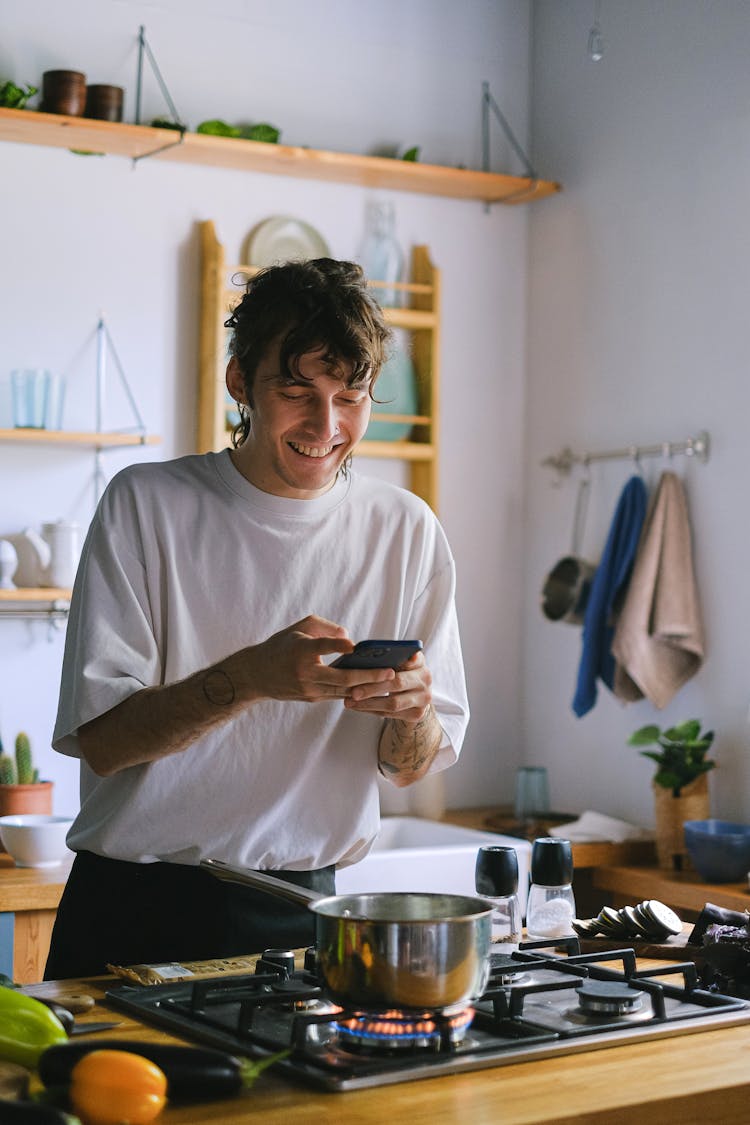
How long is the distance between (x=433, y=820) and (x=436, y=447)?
1008 millimetres

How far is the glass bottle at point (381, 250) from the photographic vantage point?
389 cm

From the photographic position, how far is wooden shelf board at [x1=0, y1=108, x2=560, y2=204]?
3361mm

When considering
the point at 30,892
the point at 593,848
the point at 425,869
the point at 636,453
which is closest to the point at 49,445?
the point at 30,892

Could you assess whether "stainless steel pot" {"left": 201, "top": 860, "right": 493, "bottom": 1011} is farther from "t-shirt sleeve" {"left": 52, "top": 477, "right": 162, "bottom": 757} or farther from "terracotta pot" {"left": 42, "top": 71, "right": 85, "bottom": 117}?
"terracotta pot" {"left": 42, "top": 71, "right": 85, "bottom": 117}

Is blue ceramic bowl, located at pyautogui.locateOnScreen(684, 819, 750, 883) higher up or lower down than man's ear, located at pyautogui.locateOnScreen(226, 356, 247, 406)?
lower down

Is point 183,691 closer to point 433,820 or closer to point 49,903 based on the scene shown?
point 49,903

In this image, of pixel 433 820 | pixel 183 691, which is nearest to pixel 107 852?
pixel 183 691

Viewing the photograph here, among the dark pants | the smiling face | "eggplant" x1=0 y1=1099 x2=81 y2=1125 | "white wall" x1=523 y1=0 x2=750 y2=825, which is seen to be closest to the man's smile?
the smiling face

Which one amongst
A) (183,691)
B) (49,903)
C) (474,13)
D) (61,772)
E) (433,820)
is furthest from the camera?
(474,13)

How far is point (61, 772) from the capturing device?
3.50m

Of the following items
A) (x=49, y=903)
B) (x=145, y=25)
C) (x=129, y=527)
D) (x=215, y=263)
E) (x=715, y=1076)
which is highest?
(x=145, y=25)

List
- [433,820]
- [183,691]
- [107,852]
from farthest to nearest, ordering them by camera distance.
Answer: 1. [433,820]
2. [107,852]
3. [183,691]

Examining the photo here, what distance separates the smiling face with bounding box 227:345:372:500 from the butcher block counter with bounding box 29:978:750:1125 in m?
0.80

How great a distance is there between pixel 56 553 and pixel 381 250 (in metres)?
1.25
